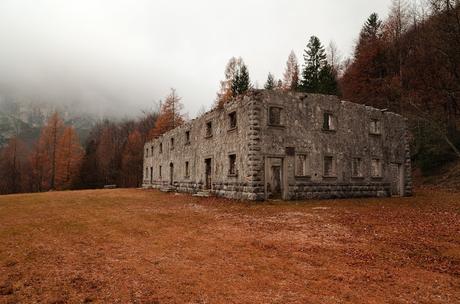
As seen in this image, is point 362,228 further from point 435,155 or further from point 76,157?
point 76,157

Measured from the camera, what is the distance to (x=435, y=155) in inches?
1149

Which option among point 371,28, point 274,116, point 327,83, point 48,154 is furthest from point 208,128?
point 48,154

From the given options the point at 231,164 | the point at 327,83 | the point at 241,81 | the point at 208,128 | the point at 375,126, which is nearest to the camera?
the point at 231,164

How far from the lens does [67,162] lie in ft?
161

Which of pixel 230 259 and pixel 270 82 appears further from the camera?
pixel 270 82

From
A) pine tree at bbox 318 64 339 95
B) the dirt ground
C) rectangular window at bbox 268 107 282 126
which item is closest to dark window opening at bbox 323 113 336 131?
rectangular window at bbox 268 107 282 126

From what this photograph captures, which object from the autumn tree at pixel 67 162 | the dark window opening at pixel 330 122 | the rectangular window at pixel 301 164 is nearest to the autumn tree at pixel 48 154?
the autumn tree at pixel 67 162

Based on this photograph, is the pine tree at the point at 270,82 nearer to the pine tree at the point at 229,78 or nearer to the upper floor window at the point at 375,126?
the pine tree at the point at 229,78

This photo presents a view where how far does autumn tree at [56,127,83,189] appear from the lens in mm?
48438

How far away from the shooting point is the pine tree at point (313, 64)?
4291 centimetres

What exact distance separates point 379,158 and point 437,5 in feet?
49.1

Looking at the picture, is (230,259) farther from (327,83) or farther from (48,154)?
(48,154)

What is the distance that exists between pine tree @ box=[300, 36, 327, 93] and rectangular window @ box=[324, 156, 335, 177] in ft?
74.0

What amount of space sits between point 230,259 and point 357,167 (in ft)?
59.0
